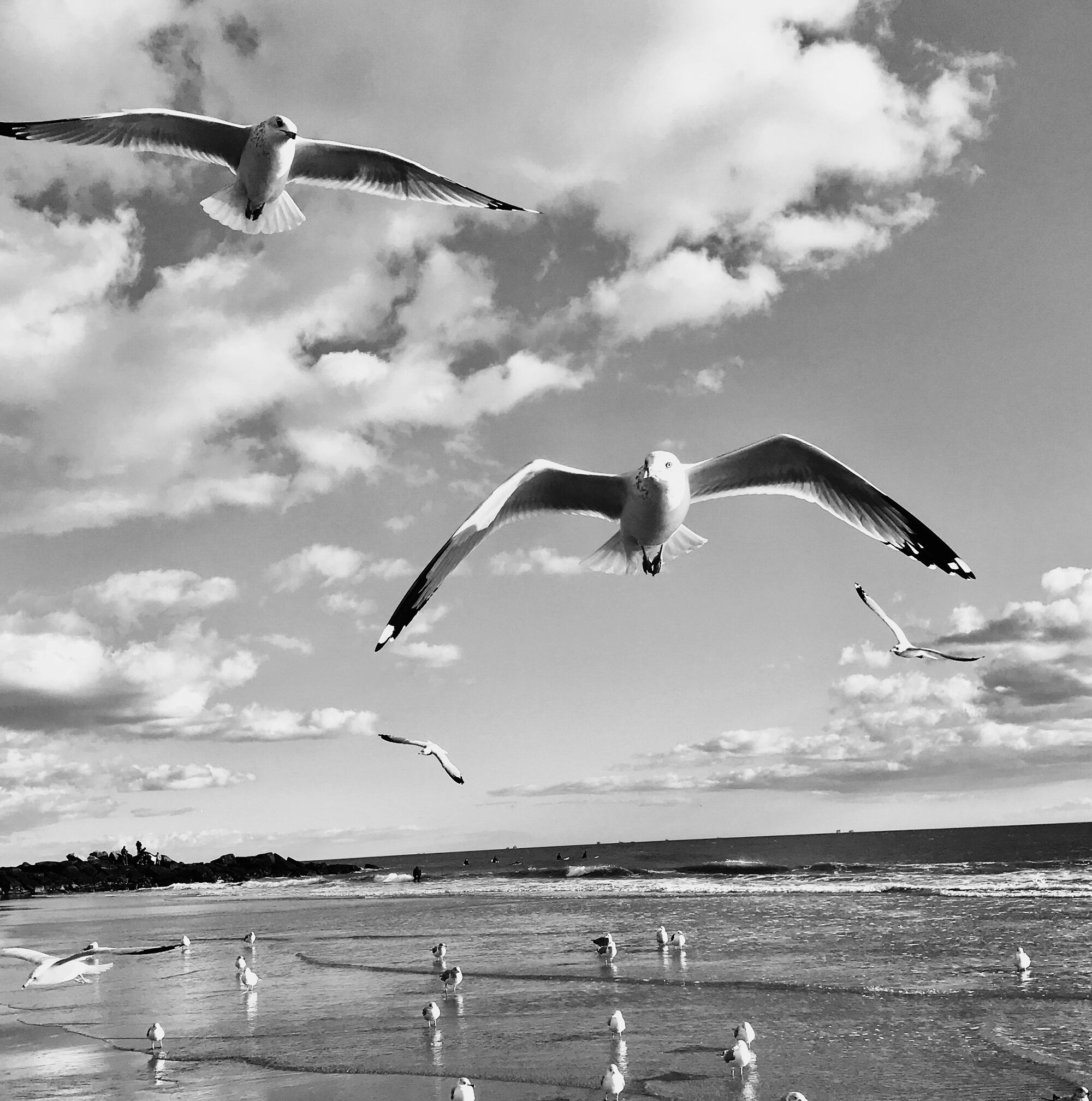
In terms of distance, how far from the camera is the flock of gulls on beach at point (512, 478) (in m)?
5.20

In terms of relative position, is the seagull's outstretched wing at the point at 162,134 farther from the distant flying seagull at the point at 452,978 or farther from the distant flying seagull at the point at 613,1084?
the distant flying seagull at the point at 452,978

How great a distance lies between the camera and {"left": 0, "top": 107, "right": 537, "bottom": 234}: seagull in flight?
8.53 m

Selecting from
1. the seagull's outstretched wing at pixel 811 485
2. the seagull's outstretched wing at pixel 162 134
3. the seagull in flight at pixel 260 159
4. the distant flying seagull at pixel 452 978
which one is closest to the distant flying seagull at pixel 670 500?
the seagull's outstretched wing at pixel 811 485

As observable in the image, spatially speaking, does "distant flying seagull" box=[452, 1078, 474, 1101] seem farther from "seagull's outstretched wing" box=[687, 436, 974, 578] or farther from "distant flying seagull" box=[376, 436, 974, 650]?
"seagull's outstretched wing" box=[687, 436, 974, 578]

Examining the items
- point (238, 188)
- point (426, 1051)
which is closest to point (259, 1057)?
point (426, 1051)

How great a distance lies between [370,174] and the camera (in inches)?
368

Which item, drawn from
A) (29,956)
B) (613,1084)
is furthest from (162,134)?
(613,1084)

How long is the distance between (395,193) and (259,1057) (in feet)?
25.3

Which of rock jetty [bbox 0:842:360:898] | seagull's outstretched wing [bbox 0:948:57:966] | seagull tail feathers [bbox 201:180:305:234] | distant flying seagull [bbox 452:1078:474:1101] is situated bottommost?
rock jetty [bbox 0:842:360:898]

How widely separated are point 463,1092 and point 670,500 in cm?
483

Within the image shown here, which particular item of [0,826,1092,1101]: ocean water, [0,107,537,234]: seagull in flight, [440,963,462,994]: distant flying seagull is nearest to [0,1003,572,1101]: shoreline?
[0,826,1092,1101]: ocean water

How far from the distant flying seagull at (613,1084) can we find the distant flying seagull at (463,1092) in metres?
0.95

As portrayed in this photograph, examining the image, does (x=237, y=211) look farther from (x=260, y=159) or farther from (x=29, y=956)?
(x=29, y=956)

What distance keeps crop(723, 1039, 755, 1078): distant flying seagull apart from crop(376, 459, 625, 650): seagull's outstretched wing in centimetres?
482
